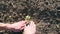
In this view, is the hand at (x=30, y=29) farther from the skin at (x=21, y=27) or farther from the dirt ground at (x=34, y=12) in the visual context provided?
the dirt ground at (x=34, y=12)

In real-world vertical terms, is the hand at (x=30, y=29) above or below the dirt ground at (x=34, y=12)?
below

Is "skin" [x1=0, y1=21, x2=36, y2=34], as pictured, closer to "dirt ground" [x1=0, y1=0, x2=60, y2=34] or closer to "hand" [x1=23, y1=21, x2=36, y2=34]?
"hand" [x1=23, y1=21, x2=36, y2=34]

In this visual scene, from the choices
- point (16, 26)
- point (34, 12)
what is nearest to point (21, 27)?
point (16, 26)

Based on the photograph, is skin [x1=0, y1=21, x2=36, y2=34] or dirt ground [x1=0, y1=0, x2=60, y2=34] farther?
dirt ground [x1=0, y1=0, x2=60, y2=34]

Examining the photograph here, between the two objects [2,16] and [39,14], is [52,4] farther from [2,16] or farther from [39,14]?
[2,16]

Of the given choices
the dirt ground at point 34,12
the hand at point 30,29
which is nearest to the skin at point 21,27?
the hand at point 30,29

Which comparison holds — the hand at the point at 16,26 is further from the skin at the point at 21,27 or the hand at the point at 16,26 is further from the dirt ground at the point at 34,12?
the dirt ground at the point at 34,12

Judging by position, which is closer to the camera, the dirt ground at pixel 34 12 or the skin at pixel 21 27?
Answer: the skin at pixel 21 27

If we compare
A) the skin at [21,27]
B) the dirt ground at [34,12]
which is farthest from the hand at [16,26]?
the dirt ground at [34,12]

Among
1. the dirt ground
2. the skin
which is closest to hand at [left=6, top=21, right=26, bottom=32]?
the skin

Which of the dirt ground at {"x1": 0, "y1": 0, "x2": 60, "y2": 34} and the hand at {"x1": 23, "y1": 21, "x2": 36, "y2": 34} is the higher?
the dirt ground at {"x1": 0, "y1": 0, "x2": 60, "y2": 34}
